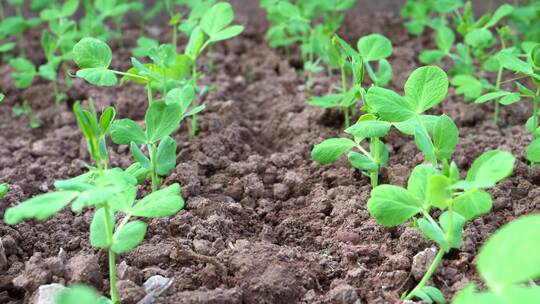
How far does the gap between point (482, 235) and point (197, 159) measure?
84 cm

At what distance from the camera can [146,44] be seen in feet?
9.31

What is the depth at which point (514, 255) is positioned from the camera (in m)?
1.12

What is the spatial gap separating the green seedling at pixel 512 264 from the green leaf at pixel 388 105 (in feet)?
2.19

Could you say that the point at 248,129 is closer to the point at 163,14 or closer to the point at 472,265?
the point at 472,265

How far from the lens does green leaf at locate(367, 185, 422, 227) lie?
5.14ft

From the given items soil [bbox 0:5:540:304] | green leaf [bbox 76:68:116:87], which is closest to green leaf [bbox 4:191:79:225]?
soil [bbox 0:5:540:304]

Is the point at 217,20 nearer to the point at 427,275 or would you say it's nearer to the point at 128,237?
the point at 128,237

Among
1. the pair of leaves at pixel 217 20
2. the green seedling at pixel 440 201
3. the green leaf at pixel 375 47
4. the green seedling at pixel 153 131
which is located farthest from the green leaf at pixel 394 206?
the pair of leaves at pixel 217 20

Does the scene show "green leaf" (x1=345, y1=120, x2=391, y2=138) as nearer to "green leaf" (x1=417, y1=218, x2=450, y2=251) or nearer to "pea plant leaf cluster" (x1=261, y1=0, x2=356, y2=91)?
"green leaf" (x1=417, y1=218, x2=450, y2=251)

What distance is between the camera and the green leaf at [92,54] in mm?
1951

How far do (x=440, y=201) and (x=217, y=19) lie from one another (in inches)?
44.2

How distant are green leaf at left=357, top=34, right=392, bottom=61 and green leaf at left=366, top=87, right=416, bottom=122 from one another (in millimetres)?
398

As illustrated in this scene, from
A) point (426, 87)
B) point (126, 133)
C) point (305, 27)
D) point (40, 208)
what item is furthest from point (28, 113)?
point (426, 87)

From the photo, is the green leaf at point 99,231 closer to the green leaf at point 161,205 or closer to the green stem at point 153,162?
the green leaf at point 161,205
